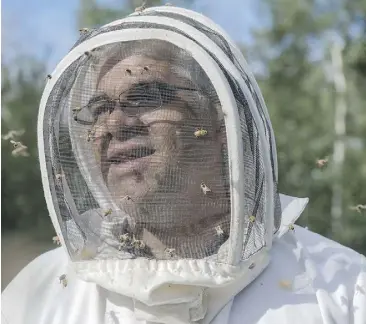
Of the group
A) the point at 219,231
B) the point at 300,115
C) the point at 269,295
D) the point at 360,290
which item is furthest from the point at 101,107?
the point at 300,115

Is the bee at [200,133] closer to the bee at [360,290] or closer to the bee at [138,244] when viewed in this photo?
the bee at [138,244]

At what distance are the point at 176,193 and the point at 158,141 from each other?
15 cm

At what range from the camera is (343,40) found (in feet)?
23.3

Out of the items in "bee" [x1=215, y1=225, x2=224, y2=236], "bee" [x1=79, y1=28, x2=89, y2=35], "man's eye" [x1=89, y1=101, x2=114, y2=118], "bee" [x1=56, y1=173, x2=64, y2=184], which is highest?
"bee" [x1=79, y1=28, x2=89, y2=35]

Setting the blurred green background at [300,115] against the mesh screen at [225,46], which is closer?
the mesh screen at [225,46]

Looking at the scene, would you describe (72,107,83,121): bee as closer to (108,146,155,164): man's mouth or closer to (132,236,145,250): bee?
(108,146,155,164): man's mouth

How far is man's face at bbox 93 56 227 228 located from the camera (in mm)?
1539

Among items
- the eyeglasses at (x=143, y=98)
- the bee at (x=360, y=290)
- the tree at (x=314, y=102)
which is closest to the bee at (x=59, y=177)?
the eyeglasses at (x=143, y=98)

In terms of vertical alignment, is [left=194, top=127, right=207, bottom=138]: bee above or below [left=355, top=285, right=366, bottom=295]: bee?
above

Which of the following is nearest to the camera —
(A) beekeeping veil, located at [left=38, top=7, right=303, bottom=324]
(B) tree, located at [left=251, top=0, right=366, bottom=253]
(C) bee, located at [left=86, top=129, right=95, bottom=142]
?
(A) beekeeping veil, located at [left=38, top=7, right=303, bottom=324]

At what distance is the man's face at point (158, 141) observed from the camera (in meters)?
1.54

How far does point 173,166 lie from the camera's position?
5.10 ft

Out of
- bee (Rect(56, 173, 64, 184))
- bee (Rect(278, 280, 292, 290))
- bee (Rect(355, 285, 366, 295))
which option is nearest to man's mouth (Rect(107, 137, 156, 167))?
bee (Rect(56, 173, 64, 184))

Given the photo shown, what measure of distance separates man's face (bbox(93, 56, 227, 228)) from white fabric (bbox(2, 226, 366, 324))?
0.27 m
